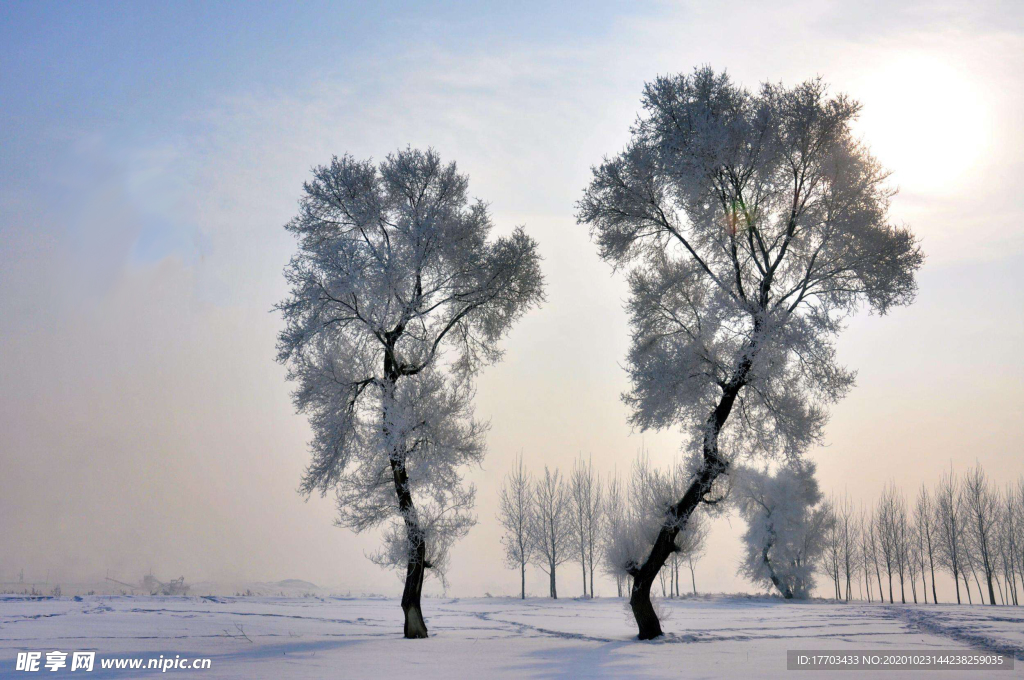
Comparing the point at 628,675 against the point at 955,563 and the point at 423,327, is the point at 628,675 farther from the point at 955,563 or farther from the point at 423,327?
the point at 955,563

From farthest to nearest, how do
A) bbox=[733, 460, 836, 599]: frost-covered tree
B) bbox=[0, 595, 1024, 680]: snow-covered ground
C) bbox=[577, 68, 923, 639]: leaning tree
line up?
bbox=[733, 460, 836, 599]: frost-covered tree → bbox=[577, 68, 923, 639]: leaning tree → bbox=[0, 595, 1024, 680]: snow-covered ground

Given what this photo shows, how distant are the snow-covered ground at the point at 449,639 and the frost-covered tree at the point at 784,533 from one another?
17.2 metres

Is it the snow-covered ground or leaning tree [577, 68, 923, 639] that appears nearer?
the snow-covered ground

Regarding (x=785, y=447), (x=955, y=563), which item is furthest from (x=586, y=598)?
(x=785, y=447)

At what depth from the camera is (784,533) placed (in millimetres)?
42156

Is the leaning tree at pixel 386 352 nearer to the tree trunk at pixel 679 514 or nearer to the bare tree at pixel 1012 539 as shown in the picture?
the tree trunk at pixel 679 514

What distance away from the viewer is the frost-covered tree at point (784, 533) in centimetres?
4184

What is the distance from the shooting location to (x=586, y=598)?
132 feet

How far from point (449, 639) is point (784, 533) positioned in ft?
105

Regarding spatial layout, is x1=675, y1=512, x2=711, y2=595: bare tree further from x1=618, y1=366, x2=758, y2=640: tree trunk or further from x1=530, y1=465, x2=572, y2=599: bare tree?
x1=530, y1=465, x2=572, y2=599: bare tree

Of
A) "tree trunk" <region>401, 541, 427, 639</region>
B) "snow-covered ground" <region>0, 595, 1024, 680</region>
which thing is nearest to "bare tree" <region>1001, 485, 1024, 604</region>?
"snow-covered ground" <region>0, 595, 1024, 680</region>

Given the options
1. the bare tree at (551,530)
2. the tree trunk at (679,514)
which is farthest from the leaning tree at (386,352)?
the bare tree at (551,530)

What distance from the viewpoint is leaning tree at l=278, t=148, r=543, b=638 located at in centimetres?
1652

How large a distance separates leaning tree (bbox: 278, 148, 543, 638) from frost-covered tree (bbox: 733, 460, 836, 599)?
2975 cm
